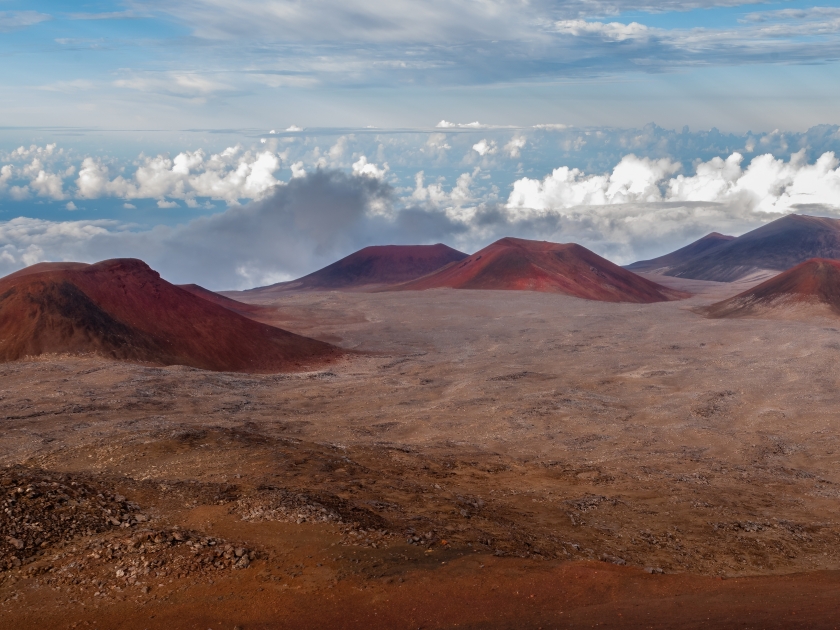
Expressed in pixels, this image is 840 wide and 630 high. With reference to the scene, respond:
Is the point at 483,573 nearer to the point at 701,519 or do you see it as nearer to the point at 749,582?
the point at 749,582

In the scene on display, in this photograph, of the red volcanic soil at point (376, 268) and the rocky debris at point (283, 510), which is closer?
the rocky debris at point (283, 510)

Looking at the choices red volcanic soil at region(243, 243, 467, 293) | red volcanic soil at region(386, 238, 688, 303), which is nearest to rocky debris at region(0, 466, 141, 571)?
red volcanic soil at region(386, 238, 688, 303)

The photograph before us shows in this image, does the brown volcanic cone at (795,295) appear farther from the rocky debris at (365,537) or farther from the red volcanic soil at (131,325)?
the rocky debris at (365,537)

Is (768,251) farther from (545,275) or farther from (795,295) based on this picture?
(795,295)

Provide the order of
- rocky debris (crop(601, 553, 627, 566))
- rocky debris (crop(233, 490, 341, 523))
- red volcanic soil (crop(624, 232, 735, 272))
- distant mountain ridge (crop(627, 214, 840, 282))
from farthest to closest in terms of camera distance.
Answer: red volcanic soil (crop(624, 232, 735, 272)) → distant mountain ridge (crop(627, 214, 840, 282)) → rocky debris (crop(601, 553, 627, 566)) → rocky debris (crop(233, 490, 341, 523))

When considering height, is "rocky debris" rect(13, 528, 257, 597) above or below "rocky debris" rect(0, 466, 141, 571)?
below

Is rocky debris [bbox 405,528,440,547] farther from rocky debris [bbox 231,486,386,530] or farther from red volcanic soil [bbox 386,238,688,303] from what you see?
red volcanic soil [bbox 386,238,688,303]

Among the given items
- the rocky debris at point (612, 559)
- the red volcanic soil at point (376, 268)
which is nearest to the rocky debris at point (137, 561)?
the rocky debris at point (612, 559)
